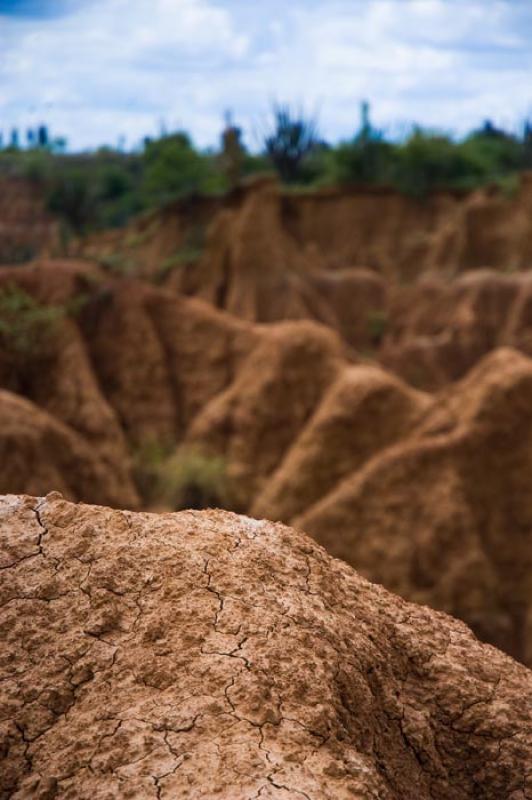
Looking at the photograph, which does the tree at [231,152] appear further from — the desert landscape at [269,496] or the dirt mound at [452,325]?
the dirt mound at [452,325]

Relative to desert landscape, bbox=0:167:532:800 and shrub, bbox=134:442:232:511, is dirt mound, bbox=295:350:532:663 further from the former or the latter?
shrub, bbox=134:442:232:511

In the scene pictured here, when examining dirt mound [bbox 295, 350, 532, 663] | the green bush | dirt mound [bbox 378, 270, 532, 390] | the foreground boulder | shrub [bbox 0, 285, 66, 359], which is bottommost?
dirt mound [bbox 378, 270, 532, 390]

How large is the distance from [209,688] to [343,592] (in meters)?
0.80

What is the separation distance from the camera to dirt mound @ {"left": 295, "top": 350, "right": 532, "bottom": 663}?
12898 millimetres

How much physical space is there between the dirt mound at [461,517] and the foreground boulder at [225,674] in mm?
9054

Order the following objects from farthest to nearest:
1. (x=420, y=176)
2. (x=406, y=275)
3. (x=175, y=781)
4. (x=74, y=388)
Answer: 1. (x=420, y=176)
2. (x=406, y=275)
3. (x=74, y=388)
4. (x=175, y=781)

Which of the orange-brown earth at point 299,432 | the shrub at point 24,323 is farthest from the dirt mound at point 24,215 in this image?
the shrub at point 24,323

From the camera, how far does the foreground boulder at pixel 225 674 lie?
291cm

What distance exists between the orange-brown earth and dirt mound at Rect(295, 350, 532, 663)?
17 millimetres

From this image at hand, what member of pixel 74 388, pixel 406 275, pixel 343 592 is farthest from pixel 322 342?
A: pixel 406 275

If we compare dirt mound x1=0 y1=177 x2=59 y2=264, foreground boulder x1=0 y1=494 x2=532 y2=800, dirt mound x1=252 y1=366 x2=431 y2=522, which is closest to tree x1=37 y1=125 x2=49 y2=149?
dirt mound x1=0 y1=177 x2=59 y2=264

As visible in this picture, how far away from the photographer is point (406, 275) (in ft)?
132

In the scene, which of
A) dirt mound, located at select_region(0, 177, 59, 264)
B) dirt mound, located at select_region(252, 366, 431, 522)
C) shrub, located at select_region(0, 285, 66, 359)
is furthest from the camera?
dirt mound, located at select_region(0, 177, 59, 264)

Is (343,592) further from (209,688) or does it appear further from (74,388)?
(74,388)
